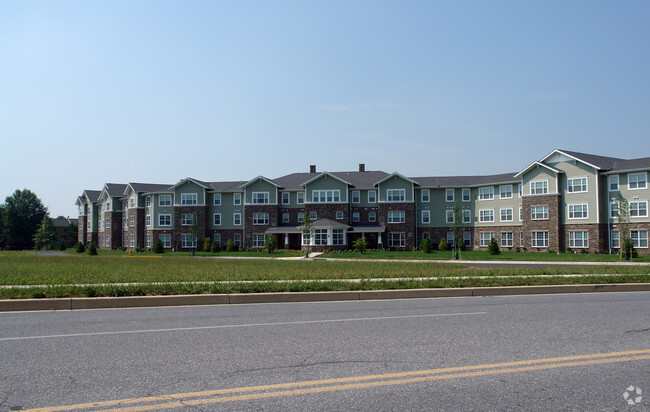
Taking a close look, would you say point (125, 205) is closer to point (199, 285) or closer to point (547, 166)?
point (547, 166)

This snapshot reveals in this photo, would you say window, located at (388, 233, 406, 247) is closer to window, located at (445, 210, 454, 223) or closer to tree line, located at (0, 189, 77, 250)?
window, located at (445, 210, 454, 223)

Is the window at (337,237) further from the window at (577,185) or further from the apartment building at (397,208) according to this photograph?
the window at (577,185)

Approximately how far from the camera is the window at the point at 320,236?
2160 inches

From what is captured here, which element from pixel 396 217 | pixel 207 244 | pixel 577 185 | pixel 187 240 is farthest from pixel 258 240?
pixel 577 185

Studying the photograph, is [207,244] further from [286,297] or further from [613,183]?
[286,297]

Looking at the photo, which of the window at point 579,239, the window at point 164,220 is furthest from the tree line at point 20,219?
the window at point 579,239

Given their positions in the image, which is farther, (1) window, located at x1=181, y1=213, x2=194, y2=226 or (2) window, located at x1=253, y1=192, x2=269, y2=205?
(1) window, located at x1=181, y1=213, x2=194, y2=226

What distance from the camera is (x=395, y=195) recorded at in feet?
186

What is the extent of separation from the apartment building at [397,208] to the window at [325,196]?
11 cm

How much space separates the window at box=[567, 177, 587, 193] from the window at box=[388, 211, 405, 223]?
677 inches

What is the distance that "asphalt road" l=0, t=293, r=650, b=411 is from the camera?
16.9 feet

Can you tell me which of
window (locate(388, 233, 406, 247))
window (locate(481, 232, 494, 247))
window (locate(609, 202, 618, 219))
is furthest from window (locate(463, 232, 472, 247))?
window (locate(609, 202, 618, 219))

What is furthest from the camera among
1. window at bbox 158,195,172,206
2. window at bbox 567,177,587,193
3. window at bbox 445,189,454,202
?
window at bbox 158,195,172,206

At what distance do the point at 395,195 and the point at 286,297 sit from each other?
44.7 m
